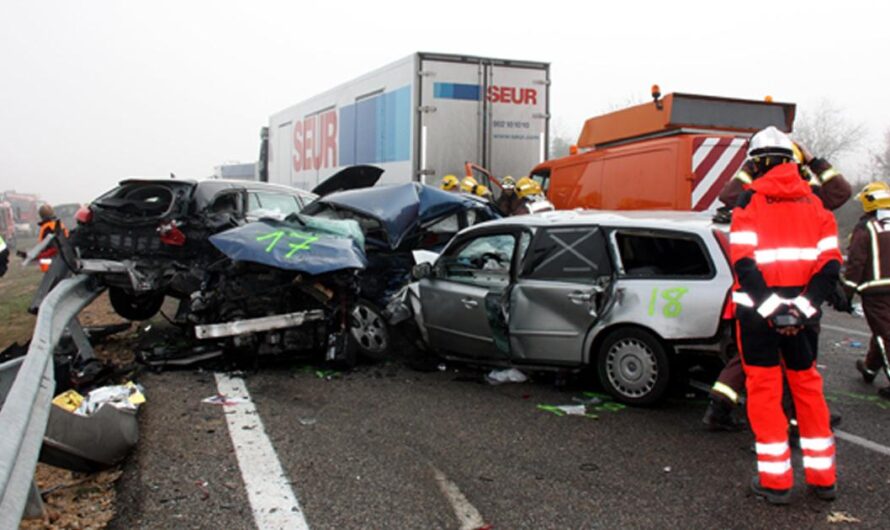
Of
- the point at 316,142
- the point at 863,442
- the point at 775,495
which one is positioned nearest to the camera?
the point at 775,495

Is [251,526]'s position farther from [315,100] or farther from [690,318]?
[315,100]

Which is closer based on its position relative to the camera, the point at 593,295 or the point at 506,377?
the point at 593,295

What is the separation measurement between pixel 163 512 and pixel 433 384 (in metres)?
2.86

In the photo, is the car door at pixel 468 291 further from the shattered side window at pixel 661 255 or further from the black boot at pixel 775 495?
the black boot at pixel 775 495

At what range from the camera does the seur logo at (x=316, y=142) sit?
48.6 ft

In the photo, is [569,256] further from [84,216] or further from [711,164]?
[84,216]

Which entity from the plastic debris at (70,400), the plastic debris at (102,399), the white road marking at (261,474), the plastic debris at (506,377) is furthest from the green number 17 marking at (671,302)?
the plastic debris at (70,400)

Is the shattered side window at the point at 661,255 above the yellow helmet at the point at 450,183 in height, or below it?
below

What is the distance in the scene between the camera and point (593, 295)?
5312mm

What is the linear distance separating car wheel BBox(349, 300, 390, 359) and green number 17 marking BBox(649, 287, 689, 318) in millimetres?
2672

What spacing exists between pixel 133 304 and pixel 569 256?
5368mm

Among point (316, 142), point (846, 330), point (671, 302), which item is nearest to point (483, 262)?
point (671, 302)

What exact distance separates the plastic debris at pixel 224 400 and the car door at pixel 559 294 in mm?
2193

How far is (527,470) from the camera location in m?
4.02
